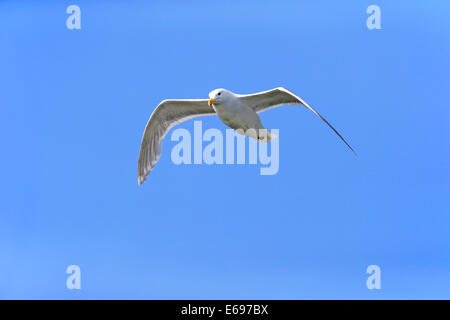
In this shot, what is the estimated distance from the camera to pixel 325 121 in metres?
3.11

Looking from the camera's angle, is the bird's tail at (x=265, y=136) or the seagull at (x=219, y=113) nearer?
the seagull at (x=219, y=113)

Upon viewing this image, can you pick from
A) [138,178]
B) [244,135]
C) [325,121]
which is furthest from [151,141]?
[325,121]

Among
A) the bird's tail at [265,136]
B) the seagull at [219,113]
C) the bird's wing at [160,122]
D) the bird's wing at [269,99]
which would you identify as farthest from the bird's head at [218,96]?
the bird's wing at [160,122]

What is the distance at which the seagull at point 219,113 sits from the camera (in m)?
3.72

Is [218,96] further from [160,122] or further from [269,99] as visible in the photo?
[160,122]

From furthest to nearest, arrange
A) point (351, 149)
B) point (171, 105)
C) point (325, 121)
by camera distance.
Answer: point (171, 105) → point (325, 121) → point (351, 149)

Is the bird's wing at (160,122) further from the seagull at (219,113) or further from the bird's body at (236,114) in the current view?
the bird's body at (236,114)

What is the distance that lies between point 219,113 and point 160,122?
88 centimetres

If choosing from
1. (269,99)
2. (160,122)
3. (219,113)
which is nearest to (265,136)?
(269,99)

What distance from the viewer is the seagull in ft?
12.2

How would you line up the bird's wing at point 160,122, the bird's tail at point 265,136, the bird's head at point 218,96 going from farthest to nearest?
the bird's wing at point 160,122 < the bird's tail at point 265,136 < the bird's head at point 218,96

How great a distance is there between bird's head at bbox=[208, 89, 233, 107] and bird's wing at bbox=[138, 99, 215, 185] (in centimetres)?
49

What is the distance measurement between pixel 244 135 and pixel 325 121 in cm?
90

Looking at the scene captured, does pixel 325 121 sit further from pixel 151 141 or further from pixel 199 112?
pixel 151 141
